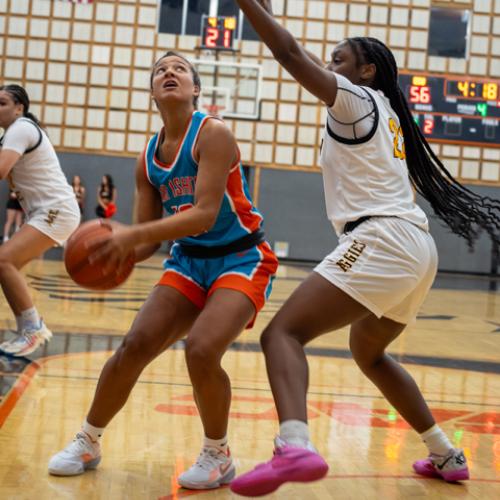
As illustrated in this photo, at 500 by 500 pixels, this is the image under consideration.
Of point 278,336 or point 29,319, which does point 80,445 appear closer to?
point 278,336

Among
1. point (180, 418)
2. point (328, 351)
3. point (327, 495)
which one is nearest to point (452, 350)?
point (328, 351)

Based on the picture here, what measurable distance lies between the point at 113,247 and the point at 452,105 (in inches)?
614

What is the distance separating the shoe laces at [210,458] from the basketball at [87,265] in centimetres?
69

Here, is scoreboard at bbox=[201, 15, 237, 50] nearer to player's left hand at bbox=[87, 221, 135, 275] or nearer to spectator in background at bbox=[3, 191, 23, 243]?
spectator in background at bbox=[3, 191, 23, 243]

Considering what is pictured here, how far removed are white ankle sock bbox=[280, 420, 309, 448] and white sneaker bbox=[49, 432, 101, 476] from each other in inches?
35.7

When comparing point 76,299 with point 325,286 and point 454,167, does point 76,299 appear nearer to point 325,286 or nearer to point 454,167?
point 325,286

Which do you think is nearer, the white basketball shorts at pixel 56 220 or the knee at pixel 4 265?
the knee at pixel 4 265

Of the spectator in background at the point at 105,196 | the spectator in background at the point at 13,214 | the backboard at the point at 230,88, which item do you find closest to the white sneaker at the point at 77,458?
the backboard at the point at 230,88

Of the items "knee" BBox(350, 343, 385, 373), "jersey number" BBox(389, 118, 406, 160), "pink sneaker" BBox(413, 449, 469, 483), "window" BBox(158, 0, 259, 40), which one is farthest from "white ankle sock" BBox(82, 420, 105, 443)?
"window" BBox(158, 0, 259, 40)

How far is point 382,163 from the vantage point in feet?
9.82

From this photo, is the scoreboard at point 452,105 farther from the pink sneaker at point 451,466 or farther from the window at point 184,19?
the pink sneaker at point 451,466

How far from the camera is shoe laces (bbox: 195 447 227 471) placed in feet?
10.2

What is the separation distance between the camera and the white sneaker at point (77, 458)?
3117 mm

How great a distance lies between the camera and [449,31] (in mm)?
20312
